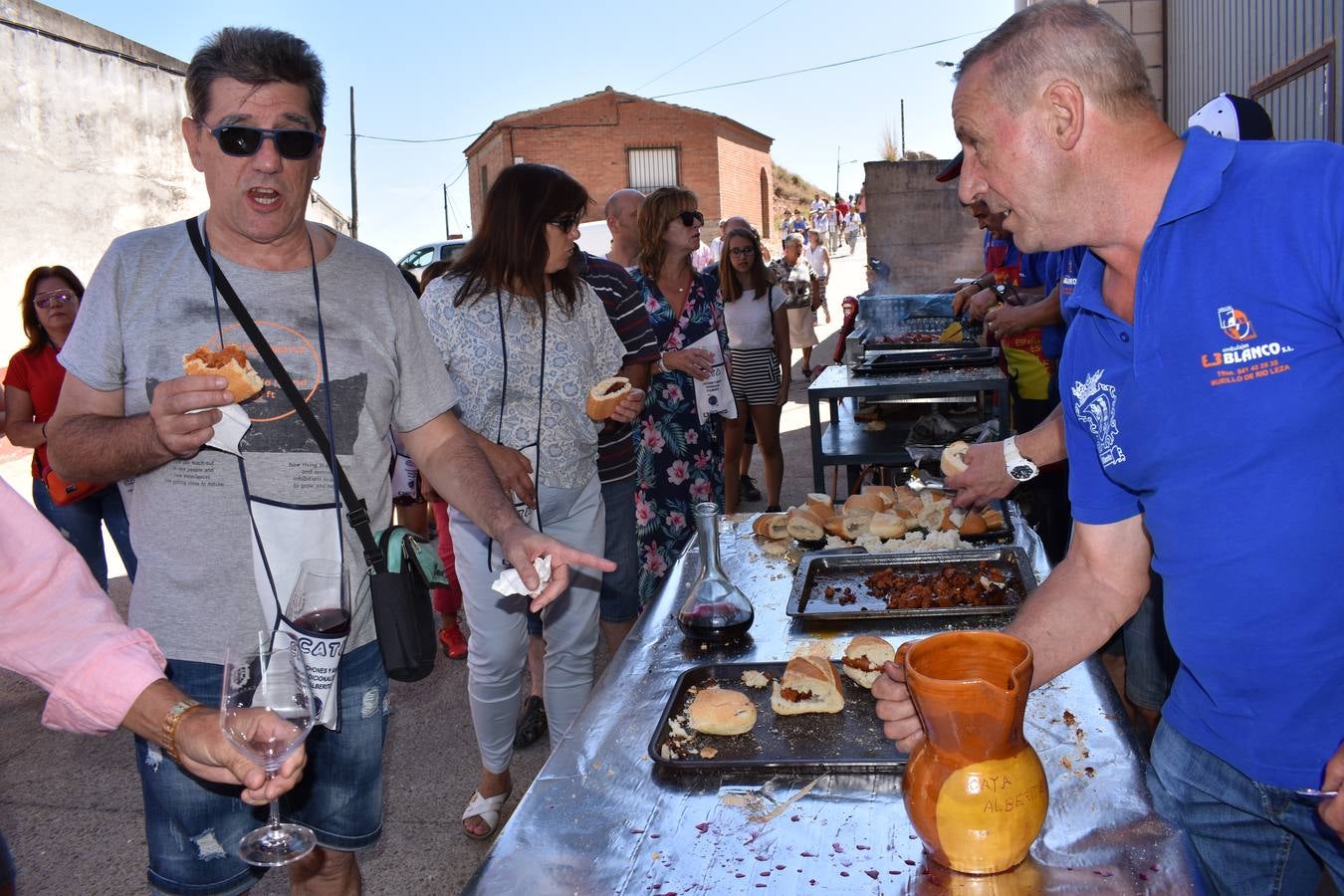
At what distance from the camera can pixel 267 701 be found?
1.58m

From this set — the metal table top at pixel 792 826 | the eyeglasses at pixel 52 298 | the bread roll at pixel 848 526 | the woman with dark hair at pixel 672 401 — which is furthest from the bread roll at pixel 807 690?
the eyeglasses at pixel 52 298

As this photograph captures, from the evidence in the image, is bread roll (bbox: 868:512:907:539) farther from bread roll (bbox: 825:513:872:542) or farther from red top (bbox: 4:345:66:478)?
red top (bbox: 4:345:66:478)

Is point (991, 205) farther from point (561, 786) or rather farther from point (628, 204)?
point (628, 204)

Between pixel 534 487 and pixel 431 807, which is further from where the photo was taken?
pixel 431 807

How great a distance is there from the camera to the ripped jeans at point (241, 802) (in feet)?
7.32

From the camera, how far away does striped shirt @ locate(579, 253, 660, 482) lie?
162 inches

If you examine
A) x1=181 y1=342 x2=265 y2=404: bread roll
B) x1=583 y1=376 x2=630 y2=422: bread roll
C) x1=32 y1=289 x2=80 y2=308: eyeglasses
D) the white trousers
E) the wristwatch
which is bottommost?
the white trousers

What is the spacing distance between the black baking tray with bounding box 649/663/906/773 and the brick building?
31.8m

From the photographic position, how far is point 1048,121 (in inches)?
64.8

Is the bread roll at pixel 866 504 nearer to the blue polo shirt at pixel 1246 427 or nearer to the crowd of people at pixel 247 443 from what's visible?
the crowd of people at pixel 247 443

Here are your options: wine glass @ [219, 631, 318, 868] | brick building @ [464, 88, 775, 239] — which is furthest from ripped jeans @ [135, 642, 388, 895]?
brick building @ [464, 88, 775, 239]

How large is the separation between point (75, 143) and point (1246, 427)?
52.4 ft

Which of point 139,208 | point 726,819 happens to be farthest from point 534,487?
point 139,208

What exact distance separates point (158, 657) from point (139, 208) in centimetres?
1628
